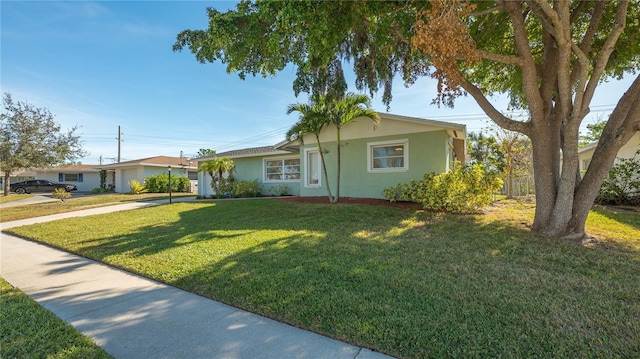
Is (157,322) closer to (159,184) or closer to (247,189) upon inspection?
(247,189)

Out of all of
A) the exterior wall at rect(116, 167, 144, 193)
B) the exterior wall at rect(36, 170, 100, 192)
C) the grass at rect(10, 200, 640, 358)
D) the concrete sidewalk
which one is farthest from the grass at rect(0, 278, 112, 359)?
the exterior wall at rect(36, 170, 100, 192)

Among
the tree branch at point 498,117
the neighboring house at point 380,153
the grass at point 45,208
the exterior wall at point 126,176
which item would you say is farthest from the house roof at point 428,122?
the exterior wall at point 126,176

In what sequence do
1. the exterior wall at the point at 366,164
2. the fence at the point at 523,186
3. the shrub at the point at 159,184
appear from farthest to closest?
the shrub at the point at 159,184, the fence at the point at 523,186, the exterior wall at the point at 366,164

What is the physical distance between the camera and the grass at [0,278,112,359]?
2.50 meters

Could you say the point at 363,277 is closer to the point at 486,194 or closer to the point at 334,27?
the point at 334,27

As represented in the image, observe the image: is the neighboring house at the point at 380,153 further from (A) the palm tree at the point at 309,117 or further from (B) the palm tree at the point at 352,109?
(A) the palm tree at the point at 309,117

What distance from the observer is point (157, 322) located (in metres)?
3.03

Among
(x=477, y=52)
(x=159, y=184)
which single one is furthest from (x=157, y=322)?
(x=159, y=184)

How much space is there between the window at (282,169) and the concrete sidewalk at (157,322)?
11.6 metres

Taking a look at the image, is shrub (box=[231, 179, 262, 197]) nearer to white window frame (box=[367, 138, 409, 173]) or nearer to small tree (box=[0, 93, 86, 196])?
white window frame (box=[367, 138, 409, 173])

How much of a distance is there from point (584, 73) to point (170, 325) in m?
8.05

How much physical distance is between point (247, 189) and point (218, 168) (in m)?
2.29

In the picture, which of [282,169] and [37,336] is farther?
[282,169]

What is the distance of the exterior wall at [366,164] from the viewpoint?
10.4m
